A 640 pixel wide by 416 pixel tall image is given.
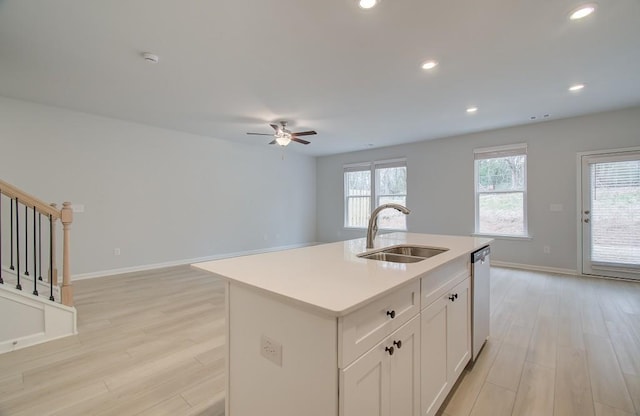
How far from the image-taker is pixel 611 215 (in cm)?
424

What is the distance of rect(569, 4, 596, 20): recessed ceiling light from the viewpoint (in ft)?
6.61

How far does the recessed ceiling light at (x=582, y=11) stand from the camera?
6.61 feet

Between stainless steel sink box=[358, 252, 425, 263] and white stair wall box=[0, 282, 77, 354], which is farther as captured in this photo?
white stair wall box=[0, 282, 77, 354]

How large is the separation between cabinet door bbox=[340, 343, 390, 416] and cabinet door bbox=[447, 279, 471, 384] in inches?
29.5

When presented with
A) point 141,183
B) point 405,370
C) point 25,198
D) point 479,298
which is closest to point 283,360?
point 405,370

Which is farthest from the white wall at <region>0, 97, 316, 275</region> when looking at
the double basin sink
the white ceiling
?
the double basin sink

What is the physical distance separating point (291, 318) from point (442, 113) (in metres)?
4.30

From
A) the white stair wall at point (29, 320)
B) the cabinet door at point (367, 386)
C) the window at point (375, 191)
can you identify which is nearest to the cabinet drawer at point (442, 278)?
the cabinet door at point (367, 386)

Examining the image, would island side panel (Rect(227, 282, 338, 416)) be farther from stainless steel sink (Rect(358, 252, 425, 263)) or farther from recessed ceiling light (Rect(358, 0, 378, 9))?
recessed ceiling light (Rect(358, 0, 378, 9))

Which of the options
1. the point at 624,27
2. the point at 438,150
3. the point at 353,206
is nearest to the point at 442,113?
the point at 438,150

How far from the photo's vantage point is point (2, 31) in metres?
2.31

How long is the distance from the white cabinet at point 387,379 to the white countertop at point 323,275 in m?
0.21

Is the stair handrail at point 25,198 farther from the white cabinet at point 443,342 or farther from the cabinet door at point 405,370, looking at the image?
the white cabinet at point 443,342

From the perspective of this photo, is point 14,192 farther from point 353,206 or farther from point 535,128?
point 535,128
